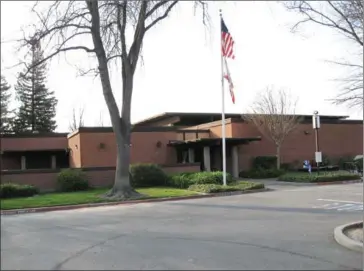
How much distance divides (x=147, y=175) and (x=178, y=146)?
10.0m

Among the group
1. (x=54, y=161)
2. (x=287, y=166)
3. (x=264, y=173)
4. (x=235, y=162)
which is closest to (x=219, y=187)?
(x=264, y=173)

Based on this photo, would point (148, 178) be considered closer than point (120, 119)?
No

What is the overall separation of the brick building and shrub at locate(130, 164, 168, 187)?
2221mm

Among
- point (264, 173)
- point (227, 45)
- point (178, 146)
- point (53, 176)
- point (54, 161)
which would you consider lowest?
point (264, 173)

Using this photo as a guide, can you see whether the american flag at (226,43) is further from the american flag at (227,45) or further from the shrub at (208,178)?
the shrub at (208,178)

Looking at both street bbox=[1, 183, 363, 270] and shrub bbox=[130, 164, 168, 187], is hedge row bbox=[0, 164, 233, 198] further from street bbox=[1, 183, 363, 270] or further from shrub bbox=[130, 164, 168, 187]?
street bbox=[1, 183, 363, 270]

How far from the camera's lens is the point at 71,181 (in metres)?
23.7

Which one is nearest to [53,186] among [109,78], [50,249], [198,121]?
[109,78]

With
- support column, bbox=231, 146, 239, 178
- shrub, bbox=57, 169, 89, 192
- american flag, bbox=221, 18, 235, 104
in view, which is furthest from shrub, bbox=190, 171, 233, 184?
→ support column, bbox=231, 146, 239, 178

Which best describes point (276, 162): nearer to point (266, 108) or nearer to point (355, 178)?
point (266, 108)

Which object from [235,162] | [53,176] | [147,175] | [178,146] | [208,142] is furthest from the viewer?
A: [178,146]

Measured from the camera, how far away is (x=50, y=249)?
784 centimetres

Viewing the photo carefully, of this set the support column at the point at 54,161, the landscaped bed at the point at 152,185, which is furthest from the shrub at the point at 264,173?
the support column at the point at 54,161

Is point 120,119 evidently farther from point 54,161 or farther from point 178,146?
point 54,161
